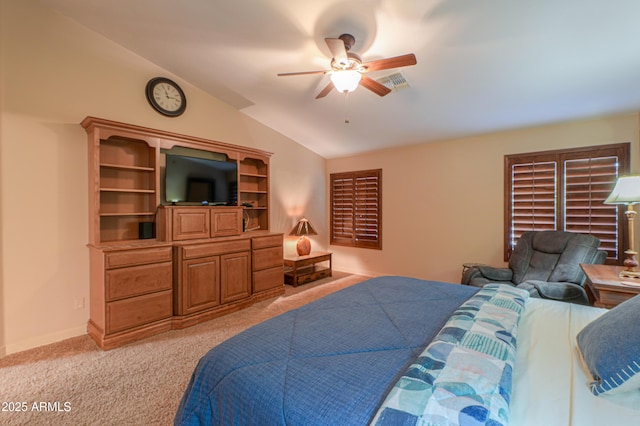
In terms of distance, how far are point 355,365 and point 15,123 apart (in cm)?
359

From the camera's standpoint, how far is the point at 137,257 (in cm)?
283

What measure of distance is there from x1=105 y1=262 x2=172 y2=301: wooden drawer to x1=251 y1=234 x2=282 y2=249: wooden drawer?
1110 millimetres

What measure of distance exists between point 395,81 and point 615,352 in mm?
2807

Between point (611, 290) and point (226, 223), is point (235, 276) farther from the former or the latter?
point (611, 290)

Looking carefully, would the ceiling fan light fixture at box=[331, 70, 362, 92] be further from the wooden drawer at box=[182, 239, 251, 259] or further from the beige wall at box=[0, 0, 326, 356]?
the beige wall at box=[0, 0, 326, 356]

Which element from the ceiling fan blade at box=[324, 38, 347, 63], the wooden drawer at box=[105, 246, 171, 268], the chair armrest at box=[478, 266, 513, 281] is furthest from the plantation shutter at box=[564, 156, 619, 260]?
the wooden drawer at box=[105, 246, 171, 268]

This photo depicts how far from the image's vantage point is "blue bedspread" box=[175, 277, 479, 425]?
37.0 inches

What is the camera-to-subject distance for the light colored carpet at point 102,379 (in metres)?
1.83

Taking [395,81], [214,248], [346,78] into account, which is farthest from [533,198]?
[214,248]

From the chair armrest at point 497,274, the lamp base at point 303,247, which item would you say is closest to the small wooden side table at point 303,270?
the lamp base at point 303,247

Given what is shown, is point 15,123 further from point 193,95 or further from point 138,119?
point 193,95

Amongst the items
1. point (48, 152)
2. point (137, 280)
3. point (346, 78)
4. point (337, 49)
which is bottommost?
point (137, 280)

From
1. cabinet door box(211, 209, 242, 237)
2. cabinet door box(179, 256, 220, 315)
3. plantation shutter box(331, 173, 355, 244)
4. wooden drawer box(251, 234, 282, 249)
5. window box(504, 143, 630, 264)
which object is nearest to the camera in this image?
cabinet door box(179, 256, 220, 315)

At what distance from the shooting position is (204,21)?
2639 millimetres
